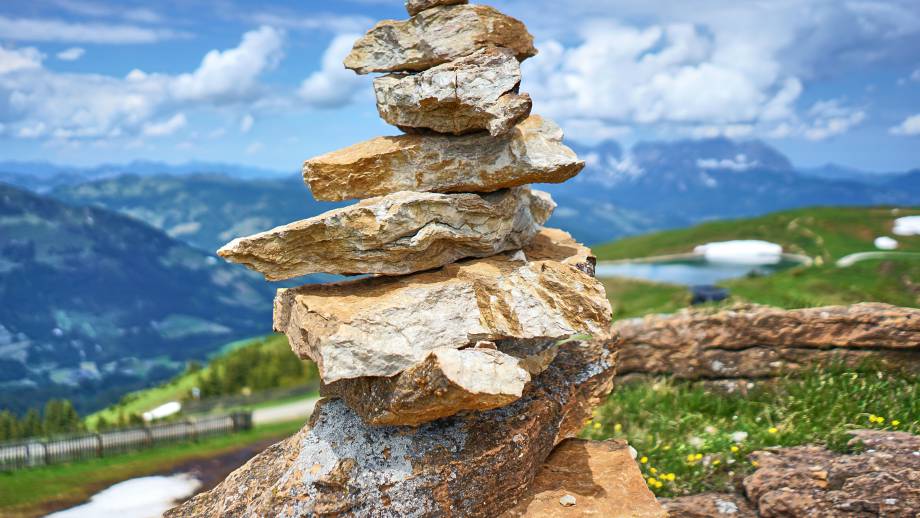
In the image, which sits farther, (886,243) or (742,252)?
(742,252)

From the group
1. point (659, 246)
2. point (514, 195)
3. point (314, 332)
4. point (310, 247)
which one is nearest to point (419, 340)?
point (314, 332)

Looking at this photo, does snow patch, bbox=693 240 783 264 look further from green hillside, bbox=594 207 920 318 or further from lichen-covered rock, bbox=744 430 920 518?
lichen-covered rock, bbox=744 430 920 518

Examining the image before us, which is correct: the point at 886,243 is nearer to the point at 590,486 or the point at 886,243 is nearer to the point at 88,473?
the point at 88,473

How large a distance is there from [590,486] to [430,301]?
13.6 ft

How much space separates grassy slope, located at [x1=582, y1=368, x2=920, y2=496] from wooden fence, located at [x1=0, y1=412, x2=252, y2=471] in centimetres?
2721

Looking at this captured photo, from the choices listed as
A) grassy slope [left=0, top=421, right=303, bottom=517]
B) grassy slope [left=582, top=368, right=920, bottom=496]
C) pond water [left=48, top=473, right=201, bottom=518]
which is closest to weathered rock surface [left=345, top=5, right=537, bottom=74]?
grassy slope [left=582, top=368, right=920, bottom=496]

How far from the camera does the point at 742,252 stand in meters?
118

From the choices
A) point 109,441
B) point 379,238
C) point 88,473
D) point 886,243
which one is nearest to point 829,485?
point 379,238

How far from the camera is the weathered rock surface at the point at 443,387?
8.80 metres

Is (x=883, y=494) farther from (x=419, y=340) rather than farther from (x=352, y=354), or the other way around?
(x=352, y=354)

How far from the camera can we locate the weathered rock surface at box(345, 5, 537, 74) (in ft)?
35.8

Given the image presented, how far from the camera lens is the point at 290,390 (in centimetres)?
5347

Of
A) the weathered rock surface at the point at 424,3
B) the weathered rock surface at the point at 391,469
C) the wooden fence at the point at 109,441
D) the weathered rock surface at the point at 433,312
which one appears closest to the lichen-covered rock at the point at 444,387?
the weathered rock surface at the point at 433,312

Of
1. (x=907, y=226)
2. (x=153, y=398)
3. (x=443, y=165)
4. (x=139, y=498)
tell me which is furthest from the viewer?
(x=907, y=226)
